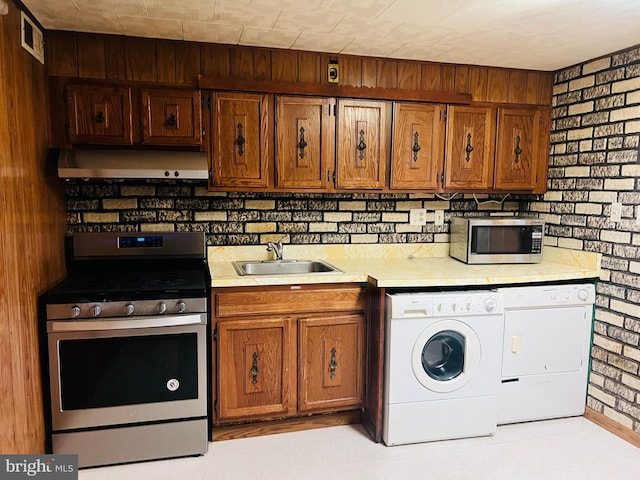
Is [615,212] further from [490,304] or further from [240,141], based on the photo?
[240,141]

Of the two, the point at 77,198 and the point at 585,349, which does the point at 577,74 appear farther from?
the point at 77,198

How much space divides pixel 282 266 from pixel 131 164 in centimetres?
113

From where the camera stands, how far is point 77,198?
2.72 meters

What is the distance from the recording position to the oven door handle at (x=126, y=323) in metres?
2.14

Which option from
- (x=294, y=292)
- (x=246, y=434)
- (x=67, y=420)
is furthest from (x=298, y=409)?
(x=67, y=420)

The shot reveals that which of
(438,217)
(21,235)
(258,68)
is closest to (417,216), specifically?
(438,217)

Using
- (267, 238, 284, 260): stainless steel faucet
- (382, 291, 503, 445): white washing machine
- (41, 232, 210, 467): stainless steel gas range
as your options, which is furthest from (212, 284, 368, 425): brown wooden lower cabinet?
(267, 238, 284, 260): stainless steel faucet

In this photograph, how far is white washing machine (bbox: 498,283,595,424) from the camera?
264 cm

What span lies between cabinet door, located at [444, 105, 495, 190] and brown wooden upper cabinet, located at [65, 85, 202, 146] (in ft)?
5.30

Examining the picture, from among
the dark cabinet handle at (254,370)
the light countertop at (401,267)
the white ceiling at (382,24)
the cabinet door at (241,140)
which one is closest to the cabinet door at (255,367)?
the dark cabinet handle at (254,370)

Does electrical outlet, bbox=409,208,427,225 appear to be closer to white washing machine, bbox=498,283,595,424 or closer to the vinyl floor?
white washing machine, bbox=498,283,595,424

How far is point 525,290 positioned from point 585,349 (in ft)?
2.00

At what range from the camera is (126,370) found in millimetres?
2254

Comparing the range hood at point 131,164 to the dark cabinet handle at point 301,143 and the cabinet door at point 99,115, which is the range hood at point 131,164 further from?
the dark cabinet handle at point 301,143
